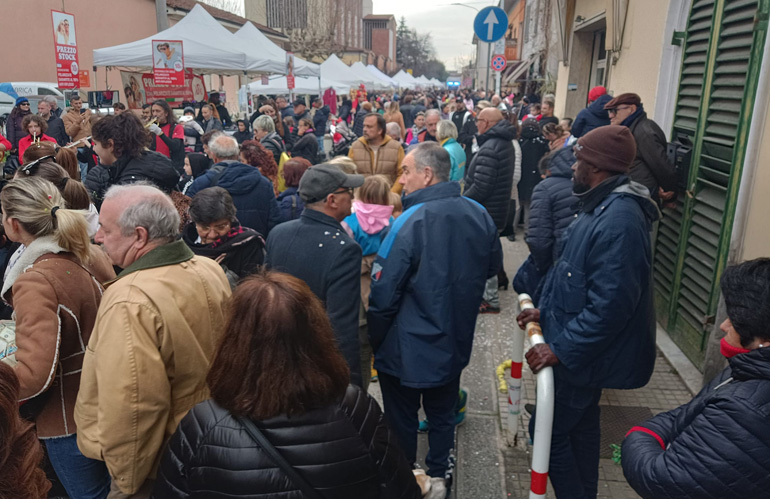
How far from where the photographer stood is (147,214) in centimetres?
227

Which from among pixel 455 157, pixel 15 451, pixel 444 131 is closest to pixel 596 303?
pixel 15 451

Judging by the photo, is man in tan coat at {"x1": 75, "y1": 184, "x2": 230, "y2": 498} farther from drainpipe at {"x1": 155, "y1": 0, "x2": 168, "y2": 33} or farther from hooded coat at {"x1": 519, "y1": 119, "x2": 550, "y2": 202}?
drainpipe at {"x1": 155, "y1": 0, "x2": 168, "y2": 33}

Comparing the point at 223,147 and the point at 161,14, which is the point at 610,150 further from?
the point at 161,14

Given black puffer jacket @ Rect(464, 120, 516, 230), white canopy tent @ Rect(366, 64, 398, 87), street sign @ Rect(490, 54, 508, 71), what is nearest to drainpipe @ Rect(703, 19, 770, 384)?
black puffer jacket @ Rect(464, 120, 516, 230)

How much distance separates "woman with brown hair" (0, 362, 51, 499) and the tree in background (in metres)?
111

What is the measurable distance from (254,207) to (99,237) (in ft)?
8.73

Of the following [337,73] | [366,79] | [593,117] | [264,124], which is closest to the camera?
[593,117]

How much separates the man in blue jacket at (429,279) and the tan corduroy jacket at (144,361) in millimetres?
1012

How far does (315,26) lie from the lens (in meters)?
47.9

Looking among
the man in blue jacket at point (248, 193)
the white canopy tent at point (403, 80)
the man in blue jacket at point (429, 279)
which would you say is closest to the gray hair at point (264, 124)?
the man in blue jacket at point (248, 193)

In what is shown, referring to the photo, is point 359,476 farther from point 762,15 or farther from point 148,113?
point 148,113

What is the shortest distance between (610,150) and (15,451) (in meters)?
2.52

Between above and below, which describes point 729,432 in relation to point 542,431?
above

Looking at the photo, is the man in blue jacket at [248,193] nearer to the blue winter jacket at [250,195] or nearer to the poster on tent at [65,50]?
the blue winter jacket at [250,195]
